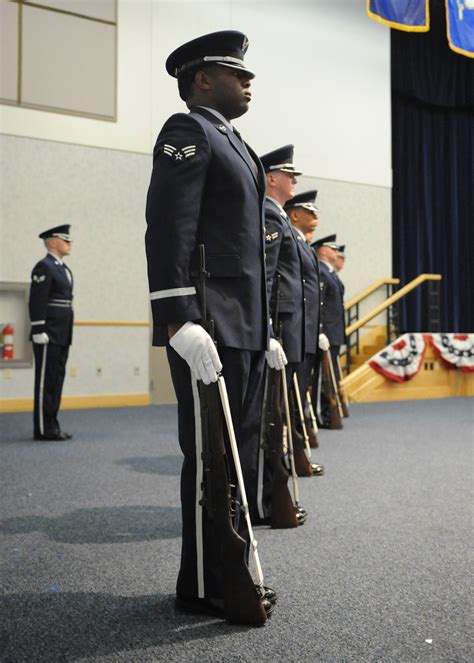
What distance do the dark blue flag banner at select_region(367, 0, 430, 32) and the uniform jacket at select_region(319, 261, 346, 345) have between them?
204 cm

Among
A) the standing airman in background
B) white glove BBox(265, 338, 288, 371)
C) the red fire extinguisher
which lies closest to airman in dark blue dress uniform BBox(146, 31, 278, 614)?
white glove BBox(265, 338, 288, 371)

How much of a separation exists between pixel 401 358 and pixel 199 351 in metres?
6.48

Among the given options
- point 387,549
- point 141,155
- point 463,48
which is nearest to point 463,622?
point 387,549

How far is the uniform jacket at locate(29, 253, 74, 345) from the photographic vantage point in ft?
15.4

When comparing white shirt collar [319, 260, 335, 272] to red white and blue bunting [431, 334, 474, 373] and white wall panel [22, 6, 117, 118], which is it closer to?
red white and blue bunting [431, 334, 474, 373]

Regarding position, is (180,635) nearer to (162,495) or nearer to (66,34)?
(162,495)

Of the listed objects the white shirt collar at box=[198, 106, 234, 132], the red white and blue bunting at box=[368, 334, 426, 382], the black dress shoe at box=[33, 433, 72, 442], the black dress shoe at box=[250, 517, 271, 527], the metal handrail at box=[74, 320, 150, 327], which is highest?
the white shirt collar at box=[198, 106, 234, 132]

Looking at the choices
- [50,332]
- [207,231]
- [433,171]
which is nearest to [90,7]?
[50,332]

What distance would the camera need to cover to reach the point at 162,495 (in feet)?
9.86

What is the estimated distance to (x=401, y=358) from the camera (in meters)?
7.73

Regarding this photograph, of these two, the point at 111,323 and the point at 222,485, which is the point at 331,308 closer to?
the point at 111,323

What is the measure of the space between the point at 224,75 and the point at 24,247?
17.5 feet

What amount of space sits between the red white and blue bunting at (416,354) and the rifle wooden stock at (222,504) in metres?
6.21

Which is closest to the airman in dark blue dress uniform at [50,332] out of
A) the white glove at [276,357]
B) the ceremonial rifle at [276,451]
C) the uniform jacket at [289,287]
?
the uniform jacket at [289,287]
